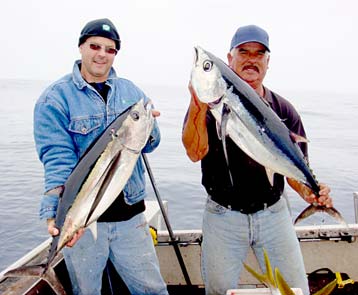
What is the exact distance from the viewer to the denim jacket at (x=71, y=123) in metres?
2.87

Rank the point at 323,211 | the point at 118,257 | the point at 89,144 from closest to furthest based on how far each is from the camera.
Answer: the point at 89,144 → the point at 323,211 → the point at 118,257

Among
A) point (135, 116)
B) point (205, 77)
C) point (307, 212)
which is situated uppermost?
point (205, 77)

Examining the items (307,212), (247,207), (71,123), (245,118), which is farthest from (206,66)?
(307,212)

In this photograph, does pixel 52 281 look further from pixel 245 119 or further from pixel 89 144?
pixel 245 119

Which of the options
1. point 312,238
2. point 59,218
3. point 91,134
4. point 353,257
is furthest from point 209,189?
point 353,257

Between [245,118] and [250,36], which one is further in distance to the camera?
[250,36]

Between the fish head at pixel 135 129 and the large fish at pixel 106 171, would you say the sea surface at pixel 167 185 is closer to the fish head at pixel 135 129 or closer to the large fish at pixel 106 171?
the large fish at pixel 106 171

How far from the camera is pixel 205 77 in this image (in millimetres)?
2457

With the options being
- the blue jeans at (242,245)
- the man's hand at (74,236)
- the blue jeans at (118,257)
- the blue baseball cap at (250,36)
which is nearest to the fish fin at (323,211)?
the blue jeans at (242,245)

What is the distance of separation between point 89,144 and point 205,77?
1005 millimetres

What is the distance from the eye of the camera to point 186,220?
10.2 m

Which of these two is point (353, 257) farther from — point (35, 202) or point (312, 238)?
point (35, 202)

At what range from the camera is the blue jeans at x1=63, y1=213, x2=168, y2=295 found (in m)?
3.04

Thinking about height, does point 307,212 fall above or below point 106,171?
below
